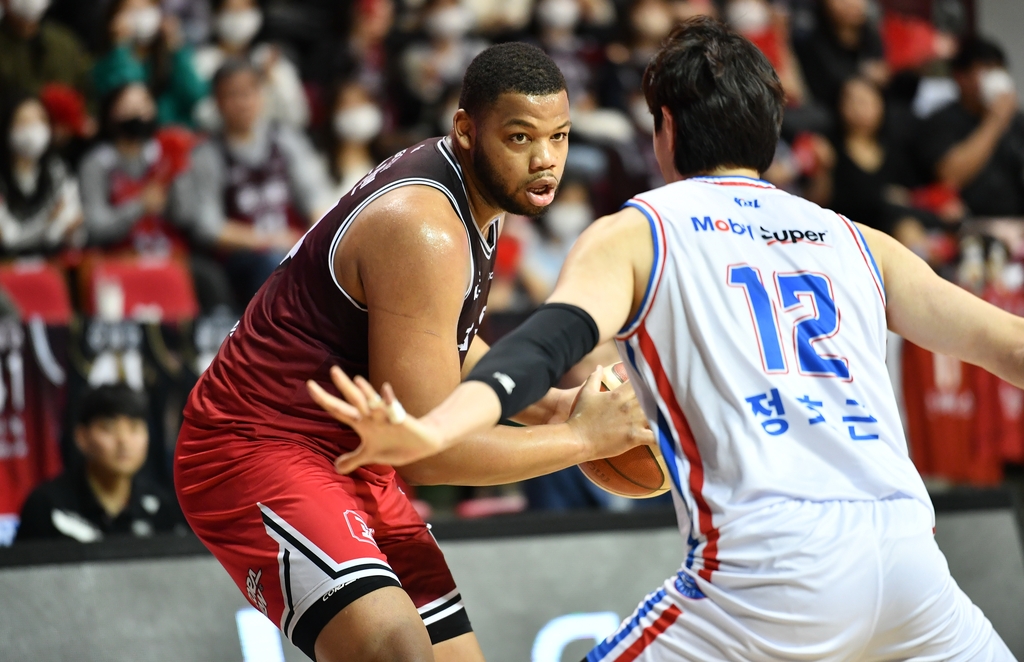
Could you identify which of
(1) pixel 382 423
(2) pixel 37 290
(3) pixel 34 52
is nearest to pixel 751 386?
(1) pixel 382 423

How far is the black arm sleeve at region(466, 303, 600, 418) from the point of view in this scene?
2357 mm

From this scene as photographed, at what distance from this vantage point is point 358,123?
29.7 feet

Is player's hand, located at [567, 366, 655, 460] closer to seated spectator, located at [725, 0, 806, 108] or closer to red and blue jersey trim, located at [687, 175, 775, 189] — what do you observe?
red and blue jersey trim, located at [687, 175, 775, 189]

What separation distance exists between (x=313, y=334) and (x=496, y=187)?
0.68 metres

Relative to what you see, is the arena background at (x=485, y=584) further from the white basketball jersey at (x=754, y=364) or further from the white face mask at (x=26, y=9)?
the white face mask at (x=26, y=9)

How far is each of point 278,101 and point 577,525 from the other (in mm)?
5290

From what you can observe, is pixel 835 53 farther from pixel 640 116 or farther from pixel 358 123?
pixel 358 123

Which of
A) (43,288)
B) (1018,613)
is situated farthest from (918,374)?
(43,288)

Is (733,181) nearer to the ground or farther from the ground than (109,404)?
farther from the ground

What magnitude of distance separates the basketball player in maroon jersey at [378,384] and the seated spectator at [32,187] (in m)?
5.01

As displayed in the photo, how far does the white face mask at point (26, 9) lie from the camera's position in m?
8.76

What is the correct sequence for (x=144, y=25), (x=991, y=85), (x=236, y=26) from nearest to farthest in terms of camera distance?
(x=144, y=25) → (x=236, y=26) → (x=991, y=85)

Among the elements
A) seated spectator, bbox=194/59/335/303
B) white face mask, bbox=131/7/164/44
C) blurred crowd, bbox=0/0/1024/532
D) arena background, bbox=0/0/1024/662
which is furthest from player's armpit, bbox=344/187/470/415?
white face mask, bbox=131/7/164/44

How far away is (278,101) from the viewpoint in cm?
A: 935
